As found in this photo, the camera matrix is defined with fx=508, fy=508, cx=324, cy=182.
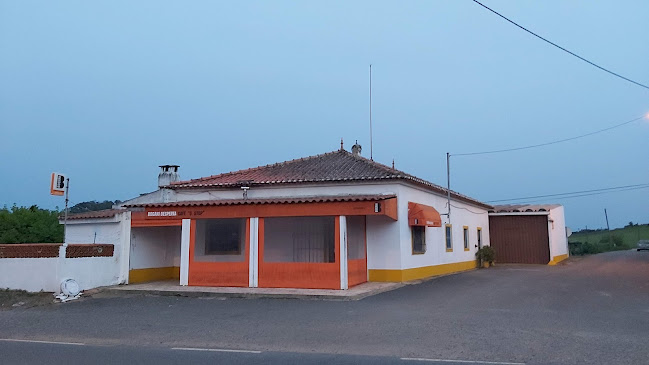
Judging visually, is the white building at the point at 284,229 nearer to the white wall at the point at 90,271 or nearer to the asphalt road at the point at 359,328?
the white wall at the point at 90,271

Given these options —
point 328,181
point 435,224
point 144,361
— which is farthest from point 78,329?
point 435,224

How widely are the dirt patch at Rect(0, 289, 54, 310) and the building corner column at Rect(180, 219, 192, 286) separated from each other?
12.7ft

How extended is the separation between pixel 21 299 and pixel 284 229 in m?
8.50

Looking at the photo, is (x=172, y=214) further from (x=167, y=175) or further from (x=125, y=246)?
(x=167, y=175)

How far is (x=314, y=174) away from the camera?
19.3m

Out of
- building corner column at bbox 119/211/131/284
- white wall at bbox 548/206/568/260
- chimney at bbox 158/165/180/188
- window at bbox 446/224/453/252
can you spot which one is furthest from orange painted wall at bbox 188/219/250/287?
white wall at bbox 548/206/568/260

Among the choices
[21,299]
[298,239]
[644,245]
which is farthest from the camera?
[644,245]

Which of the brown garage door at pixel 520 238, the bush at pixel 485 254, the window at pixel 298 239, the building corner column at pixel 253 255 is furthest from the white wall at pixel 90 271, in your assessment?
the brown garage door at pixel 520 238

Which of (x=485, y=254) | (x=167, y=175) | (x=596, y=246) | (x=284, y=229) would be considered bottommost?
(x=485, y=254)

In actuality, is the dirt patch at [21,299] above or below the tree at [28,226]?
below

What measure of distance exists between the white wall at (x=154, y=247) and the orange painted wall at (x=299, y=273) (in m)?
4.99

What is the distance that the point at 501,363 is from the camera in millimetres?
6793

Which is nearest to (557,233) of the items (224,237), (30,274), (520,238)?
(520,238)

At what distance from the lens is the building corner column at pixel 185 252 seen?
670 inches
